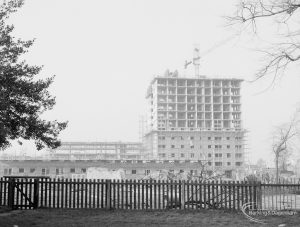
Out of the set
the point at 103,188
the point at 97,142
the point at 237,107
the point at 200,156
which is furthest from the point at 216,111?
the point at 103,188

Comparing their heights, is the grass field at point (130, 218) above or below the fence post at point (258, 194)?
below

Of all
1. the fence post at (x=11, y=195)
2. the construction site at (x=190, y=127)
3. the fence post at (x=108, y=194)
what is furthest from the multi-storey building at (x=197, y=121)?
the fence post at (x=11, y=195)

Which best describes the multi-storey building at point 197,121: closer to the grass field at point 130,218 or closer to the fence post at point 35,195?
the fence post at point 35,195

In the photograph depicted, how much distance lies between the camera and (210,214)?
52.9 ft

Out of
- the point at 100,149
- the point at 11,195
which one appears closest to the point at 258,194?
the point at 11,195

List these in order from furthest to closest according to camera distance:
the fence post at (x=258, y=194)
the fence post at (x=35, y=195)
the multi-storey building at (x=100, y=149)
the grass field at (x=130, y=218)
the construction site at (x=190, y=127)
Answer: the multi-storey building at (x=100, y=149) → the construction site at (x=190, y=127) → the fence post at (x=35, y=195) → the fence post at (x=258, y=194) → the grass field at (x=130, y=218)

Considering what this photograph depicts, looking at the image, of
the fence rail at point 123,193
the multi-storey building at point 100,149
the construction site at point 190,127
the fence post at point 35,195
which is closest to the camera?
the fence rail at point 123,193

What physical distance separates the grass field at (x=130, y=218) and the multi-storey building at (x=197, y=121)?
125732 millimetres

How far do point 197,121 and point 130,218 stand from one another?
14124 cm

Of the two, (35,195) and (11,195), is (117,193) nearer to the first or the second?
(35,195)

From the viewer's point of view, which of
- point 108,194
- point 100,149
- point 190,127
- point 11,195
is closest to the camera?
point 11,195

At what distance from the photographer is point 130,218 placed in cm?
1471

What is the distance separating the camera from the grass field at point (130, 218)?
13289 mm

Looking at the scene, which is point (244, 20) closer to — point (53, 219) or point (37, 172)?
point (53, 219)
